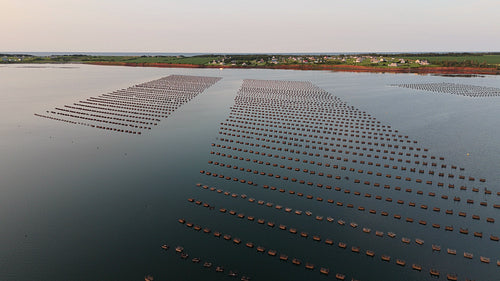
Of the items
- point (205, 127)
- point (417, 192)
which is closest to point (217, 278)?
point (417, 192)

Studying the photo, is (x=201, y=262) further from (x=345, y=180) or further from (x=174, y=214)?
(x=345, y=180)

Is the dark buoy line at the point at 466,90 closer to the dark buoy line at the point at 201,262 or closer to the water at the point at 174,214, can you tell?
the water at the point at 174,214

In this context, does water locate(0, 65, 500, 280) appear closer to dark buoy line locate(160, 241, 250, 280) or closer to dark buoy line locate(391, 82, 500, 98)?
dark buoy line locate(160, 241, 250, 280)

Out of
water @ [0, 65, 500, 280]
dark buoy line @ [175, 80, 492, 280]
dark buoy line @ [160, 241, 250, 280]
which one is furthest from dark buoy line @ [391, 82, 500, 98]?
dark buoy line @ [160, 241, 250, 280]

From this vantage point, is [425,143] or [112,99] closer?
[425,143]

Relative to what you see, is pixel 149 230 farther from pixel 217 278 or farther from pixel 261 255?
pixel 261 255

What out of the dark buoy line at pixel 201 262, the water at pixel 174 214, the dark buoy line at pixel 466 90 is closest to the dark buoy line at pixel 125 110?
the water at pixel 174 214

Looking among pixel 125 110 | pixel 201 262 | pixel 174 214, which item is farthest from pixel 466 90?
pixel 201 262

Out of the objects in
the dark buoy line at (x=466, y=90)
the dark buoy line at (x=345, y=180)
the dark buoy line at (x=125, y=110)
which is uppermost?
the dark buoy line at (x=466, y=90)

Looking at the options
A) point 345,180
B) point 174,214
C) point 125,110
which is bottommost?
point 174,214
